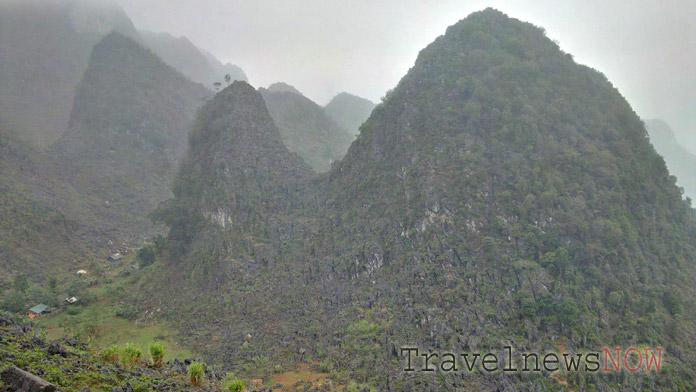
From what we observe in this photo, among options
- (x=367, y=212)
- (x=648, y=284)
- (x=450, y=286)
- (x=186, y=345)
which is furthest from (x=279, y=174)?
(x=648, y=284)

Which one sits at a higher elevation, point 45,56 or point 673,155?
point 45,56

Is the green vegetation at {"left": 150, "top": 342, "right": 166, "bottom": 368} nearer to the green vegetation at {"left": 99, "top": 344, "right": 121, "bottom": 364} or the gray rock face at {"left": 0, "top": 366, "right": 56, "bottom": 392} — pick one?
the green vegetation at {"left": 99, "top": 344, "right": 121, "bottom": 364}

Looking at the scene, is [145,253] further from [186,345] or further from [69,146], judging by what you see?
[69,146]

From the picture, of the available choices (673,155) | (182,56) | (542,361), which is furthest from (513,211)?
(182,56)

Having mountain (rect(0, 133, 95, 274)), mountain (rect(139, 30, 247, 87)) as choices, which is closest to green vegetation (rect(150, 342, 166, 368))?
mountain (rect(0, 133, 95, 274))

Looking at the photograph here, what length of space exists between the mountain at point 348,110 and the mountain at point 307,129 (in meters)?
32.1

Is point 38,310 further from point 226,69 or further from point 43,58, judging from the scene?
point 226,69

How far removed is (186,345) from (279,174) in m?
21.6

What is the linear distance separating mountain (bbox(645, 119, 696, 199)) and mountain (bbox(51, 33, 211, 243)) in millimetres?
147911

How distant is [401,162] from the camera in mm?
32375

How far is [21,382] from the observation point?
795 centimetres

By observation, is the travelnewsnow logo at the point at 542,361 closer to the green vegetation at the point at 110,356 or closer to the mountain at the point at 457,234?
the mountain at the point at 457,234

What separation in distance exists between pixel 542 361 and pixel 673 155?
153 metres

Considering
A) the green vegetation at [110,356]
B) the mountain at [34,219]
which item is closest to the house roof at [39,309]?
the mountain at [34,219]
